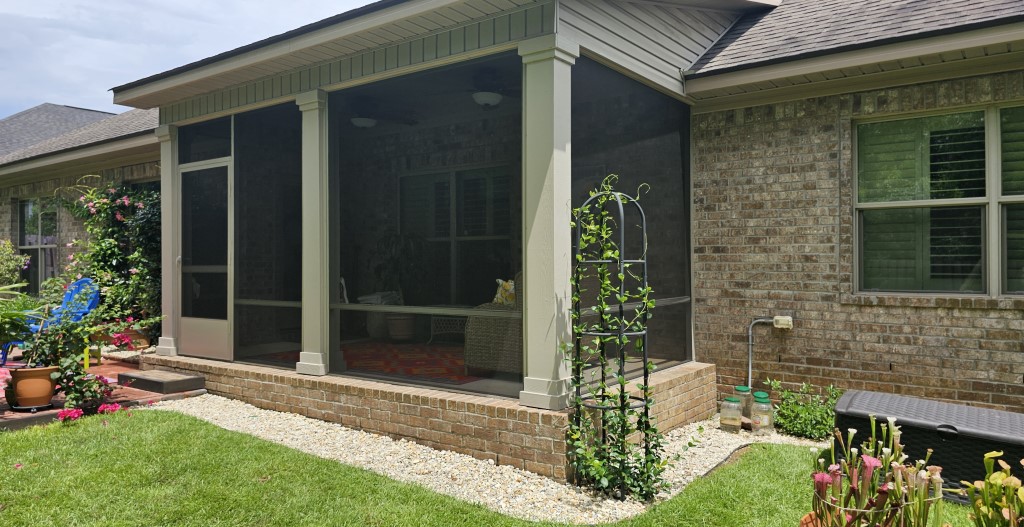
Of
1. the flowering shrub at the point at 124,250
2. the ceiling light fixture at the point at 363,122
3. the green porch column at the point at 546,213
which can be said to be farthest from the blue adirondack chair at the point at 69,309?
the green porch column at the point at 546,213

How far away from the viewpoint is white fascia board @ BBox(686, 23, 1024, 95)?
4105 mm

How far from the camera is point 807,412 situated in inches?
194

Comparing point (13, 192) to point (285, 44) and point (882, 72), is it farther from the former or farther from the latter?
point (882, 72)

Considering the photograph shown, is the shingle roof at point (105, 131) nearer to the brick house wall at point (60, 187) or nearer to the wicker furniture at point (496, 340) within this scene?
the brick house wall at point (60, 187)

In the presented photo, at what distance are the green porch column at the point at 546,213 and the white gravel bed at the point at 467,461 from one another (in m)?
0.53

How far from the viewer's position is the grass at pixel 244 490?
126 inches

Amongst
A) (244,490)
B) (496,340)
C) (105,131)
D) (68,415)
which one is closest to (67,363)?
(68,415)

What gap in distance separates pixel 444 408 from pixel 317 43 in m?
2.87

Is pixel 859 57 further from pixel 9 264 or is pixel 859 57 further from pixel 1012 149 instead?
pixel 9 264

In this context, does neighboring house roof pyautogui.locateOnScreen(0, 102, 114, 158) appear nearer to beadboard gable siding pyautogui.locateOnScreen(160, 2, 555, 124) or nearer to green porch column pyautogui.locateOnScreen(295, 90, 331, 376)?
beadboard gable siding pyautogui.locateOnScreen(160, 2, 555, 124)

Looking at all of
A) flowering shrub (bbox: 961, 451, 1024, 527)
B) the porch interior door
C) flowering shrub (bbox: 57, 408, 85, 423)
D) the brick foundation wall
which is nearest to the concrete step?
the brick foundation wall

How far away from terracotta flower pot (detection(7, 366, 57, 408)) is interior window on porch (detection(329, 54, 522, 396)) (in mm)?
2316

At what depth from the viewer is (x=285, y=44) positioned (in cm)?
501

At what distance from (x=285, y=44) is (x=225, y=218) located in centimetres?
200
